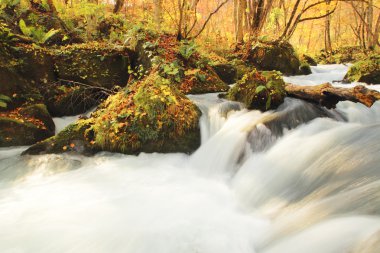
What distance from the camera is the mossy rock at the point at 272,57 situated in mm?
10789

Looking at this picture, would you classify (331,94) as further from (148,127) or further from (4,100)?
(4,100)

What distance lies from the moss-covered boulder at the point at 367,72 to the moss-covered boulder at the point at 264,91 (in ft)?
16.5

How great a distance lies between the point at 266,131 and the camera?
4.84 meters

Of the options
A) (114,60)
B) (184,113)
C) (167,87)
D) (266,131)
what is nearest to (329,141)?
(266,131)

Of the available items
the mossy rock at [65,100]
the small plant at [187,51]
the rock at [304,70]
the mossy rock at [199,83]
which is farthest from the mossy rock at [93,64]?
the rock at [304,70]

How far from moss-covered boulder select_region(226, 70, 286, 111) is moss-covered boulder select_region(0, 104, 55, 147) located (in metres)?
4.05

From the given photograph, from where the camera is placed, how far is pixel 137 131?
5141mm

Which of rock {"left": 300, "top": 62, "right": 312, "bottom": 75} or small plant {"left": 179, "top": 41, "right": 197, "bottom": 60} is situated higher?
small plant {"left": 179, "top": 41, "right": 197, "bottom": 60}

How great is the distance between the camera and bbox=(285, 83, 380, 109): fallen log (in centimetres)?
436

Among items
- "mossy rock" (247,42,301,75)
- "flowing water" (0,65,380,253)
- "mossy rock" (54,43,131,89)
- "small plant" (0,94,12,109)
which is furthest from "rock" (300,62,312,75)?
"small plant" (0,94,12,109)

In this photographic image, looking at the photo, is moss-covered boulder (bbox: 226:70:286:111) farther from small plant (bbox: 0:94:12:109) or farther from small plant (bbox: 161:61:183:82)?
small plant (bbox: 0:94:12:109)

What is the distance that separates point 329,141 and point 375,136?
555mm

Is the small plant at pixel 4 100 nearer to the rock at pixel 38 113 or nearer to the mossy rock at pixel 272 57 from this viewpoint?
the rock at pixel 38 113

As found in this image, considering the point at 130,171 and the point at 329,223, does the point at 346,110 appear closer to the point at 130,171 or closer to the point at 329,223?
the point at 329,223
